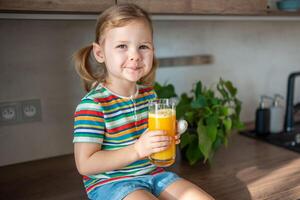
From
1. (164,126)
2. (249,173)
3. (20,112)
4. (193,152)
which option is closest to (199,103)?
(193,152)

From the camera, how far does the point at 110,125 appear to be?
2.95 feet

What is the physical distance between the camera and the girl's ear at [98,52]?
0.93 m

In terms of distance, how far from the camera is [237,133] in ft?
5.52

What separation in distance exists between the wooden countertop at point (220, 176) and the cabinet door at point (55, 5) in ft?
1.89

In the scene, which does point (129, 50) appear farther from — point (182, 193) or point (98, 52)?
point (182, 193)

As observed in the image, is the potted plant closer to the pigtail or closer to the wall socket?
the pigtail

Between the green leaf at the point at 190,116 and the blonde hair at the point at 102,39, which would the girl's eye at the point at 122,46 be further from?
the green leaf at the point at 190,116

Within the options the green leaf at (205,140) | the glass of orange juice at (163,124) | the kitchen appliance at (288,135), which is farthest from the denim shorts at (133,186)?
the kitchen appliance at (288,135)

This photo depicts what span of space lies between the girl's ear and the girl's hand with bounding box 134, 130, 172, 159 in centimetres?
28

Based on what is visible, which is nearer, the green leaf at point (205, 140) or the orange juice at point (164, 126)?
the orange juice at point (164, 126)

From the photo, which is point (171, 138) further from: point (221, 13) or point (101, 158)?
point (221, 13)

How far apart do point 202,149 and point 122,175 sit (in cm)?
35

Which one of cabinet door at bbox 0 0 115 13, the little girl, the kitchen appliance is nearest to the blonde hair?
the little girl

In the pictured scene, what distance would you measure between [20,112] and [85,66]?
451 mm
